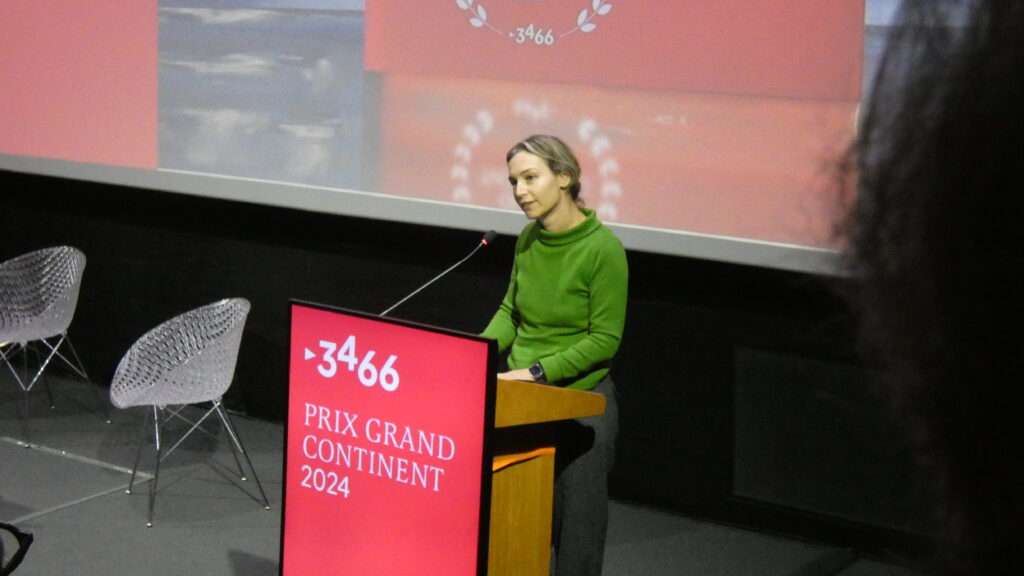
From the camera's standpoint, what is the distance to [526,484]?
11.0 ft

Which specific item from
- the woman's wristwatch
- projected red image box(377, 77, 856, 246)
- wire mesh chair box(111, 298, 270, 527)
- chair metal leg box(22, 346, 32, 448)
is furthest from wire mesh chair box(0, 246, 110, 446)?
the woman's wristwatch

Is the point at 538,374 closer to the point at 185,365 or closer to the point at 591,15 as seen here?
the point at 591,15

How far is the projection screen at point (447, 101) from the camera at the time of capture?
4.12 metres

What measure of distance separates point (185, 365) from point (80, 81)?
1811mm

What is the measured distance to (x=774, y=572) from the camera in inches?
167

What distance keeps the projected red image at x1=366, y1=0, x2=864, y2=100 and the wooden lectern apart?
135cm

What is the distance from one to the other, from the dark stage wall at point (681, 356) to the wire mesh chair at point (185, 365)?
67 centimetres

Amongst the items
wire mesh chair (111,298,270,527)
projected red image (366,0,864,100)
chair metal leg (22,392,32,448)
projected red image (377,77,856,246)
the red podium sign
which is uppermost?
projected red image (366,0,864,100)

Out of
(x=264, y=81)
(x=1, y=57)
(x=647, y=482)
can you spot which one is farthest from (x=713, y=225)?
(x=1, y=57)

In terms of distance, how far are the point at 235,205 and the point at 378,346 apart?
283 cm

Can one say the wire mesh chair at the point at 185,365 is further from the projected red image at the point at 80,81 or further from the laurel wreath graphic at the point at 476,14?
the laurel wreath graphic at the point at 476,14

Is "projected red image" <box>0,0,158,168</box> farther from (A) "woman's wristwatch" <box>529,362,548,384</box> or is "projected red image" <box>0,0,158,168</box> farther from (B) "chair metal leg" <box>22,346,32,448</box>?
(A) "woman's wristwatch" <box>529,362,548,384</box>

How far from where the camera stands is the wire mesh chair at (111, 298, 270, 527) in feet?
15.6

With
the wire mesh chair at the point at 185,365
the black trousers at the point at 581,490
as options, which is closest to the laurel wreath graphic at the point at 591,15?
the black trousers at the point at 581,490
